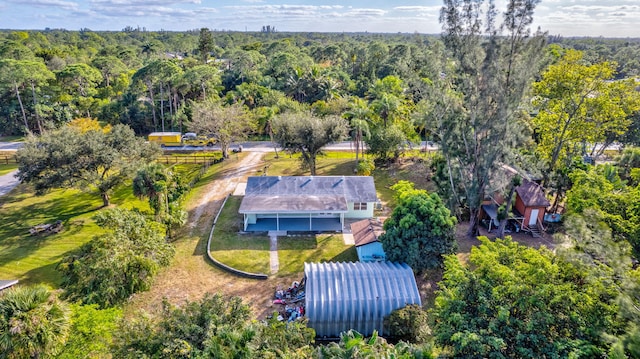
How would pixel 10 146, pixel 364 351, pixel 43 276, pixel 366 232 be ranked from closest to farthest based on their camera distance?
1. pixel 364 351
2. pixel 43 276
3. pixel 366 232
4. pixel 10 146

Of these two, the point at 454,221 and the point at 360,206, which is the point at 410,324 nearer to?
the point at 454,221

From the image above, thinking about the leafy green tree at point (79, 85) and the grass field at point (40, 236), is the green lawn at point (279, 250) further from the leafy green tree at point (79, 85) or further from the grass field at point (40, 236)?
the leafy green tree at point (79, 85)

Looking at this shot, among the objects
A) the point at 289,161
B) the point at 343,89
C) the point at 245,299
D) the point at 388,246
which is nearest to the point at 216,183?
the point at 289,161

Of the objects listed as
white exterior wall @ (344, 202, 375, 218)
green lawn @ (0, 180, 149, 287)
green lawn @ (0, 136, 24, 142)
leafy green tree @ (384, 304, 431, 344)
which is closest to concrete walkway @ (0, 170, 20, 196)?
green lawn @ (0, 180, 149, 287)

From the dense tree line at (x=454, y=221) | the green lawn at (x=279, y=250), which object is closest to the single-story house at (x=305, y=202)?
the green lawn at (x=279, y=250)

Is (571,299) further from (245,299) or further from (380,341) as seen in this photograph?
(245,299)

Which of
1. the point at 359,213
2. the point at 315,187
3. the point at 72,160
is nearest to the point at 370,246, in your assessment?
the point at 359,213
